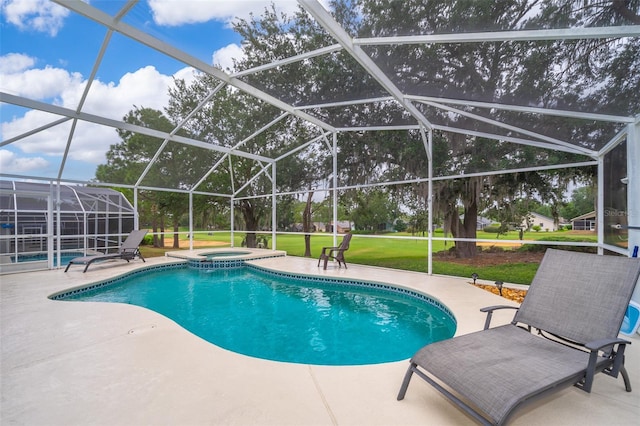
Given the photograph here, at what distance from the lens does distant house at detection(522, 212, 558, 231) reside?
29.4 feet

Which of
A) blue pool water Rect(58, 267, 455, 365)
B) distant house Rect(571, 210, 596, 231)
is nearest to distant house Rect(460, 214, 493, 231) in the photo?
distant house Rect(571, 210, 596, 231)

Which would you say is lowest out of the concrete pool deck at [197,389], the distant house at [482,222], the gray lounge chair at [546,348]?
the concrete pool deck at [197,389]

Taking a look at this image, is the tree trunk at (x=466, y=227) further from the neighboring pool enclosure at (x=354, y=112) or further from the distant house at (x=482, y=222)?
the distant house at (x=482, y=222)

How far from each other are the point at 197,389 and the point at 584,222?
10827mm

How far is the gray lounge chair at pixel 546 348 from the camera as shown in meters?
1.60

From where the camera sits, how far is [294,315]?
15.8ft

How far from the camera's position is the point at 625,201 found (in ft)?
12.3

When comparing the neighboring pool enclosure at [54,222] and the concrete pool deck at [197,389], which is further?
the neighboring pool enclosure at [54,222]

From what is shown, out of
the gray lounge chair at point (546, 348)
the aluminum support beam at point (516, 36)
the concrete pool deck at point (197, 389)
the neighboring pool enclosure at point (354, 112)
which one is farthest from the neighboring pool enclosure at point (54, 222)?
the gray lounge chair at point (546, 348)

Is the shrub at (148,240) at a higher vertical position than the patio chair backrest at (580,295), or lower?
lower

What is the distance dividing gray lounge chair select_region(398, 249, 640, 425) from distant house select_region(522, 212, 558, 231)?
7.76m

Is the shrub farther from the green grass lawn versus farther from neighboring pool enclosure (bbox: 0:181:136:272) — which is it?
neighboring pool enclosure (bbox: 0:181:136:272)

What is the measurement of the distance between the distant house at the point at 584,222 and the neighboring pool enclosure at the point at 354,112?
128 centimetres

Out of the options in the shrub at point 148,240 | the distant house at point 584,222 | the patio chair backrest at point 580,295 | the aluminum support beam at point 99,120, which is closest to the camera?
the patio chair backrest at point 580,295
